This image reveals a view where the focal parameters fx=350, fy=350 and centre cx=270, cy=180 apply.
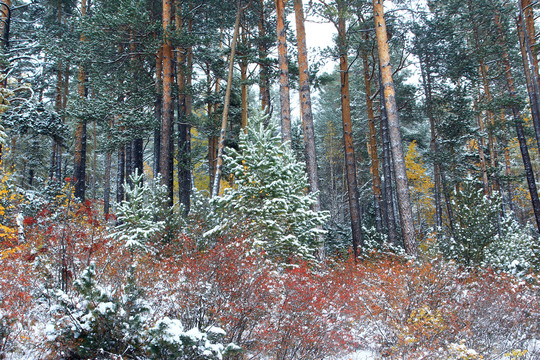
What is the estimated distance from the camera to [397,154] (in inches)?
A: 332

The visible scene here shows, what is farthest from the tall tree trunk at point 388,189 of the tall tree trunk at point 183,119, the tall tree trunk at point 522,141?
the tall tree trunk at point 183,119

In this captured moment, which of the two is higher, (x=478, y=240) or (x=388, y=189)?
(x=388, y=189)

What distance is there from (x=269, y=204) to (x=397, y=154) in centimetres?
338

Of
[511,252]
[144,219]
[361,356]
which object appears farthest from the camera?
[511,252]

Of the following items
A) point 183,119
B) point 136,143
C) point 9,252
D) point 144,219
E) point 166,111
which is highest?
point 183,119

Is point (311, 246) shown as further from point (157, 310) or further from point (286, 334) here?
point (157, 310)

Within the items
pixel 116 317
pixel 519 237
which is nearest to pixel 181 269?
pixel 116 317

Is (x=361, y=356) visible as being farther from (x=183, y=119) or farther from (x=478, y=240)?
(x=183, y=119)

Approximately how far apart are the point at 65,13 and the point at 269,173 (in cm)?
1718

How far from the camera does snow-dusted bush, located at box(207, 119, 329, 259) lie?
757 centimetres

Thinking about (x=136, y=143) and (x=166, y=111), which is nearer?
(x=166, y=111)

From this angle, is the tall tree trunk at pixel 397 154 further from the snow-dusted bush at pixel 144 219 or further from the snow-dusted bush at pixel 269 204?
the snow-dusted bush at pixel 144 219

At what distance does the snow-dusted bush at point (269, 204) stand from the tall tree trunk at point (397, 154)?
6.17 feet

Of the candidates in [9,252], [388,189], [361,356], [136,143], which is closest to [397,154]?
[361,356]
